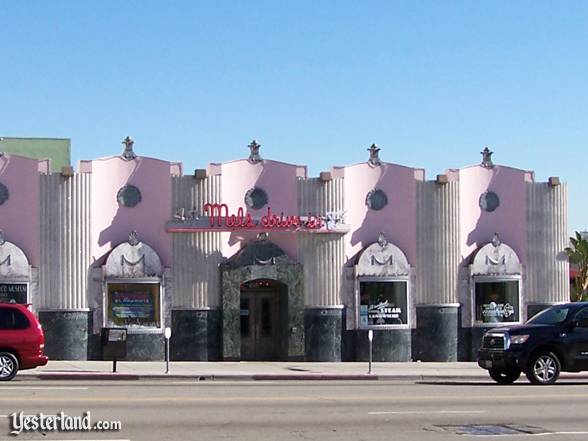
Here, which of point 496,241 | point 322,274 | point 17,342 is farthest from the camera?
point 496,241

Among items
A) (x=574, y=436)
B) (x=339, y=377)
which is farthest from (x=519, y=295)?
(x=574, y=436)

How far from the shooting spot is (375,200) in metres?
35.1

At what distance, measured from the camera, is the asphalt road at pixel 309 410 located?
15508mm

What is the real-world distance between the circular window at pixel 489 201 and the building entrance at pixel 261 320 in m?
6.89

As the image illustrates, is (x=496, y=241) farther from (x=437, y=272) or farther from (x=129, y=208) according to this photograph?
(x=129, y=208)

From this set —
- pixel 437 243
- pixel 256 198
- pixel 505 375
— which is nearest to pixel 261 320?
pixel 256 198

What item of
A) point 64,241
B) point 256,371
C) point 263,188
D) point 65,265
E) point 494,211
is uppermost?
point 263,188

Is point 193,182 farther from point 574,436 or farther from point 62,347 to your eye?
point 574,436

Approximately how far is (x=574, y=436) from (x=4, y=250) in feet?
67.5

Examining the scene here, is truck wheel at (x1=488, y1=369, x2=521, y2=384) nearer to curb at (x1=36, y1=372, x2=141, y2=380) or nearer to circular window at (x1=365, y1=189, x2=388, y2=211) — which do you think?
curb at (x1=36, y1=372, x2=141, y2=380)

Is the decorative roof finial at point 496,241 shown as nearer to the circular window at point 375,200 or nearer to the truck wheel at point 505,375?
the circular window at point 375,200

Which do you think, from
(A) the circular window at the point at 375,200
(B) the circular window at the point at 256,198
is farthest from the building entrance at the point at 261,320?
(A) the circular window at the point at 375,200

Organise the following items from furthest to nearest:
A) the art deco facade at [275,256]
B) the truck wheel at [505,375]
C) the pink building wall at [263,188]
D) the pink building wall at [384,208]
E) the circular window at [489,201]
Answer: the circular window at [489,201], the pink building wall at [384,208], the pink building wall at [263,188], the art deco facade at [275,256], the truck wheel at [505,375]

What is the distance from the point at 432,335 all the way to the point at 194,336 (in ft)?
23.5
